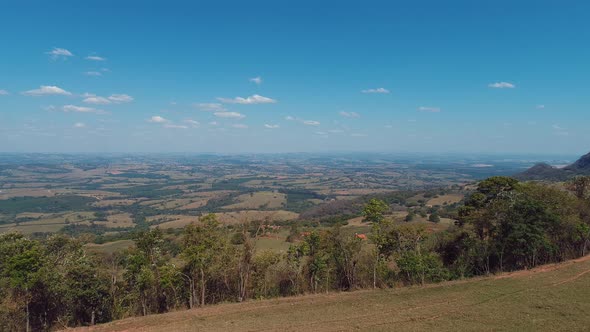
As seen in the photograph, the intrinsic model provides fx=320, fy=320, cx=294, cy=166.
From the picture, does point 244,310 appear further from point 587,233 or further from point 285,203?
point 285,203

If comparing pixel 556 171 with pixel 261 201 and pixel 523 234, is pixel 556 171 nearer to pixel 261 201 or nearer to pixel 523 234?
pixel 261 201

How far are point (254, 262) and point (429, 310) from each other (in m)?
13.6

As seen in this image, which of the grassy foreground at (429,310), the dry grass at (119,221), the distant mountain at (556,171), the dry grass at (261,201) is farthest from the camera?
the dry grass at (261,201)

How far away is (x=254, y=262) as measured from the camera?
2592 cm

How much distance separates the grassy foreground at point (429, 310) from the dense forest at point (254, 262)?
10.9 ft

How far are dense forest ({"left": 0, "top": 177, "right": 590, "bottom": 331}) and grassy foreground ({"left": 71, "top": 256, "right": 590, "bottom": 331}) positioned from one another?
3.34m

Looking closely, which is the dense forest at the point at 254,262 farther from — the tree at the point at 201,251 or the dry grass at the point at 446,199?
the dry grass at the point at 446,199

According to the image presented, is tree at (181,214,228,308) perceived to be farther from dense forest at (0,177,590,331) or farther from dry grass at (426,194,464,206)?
dry grass at (426,194,464,206)

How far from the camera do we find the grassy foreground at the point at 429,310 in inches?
603

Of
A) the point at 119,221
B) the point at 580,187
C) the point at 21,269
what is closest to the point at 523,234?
the point at 580,187

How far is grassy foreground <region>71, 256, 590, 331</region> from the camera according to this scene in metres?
15.3

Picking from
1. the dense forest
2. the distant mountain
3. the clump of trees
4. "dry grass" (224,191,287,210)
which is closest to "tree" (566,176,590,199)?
the clump of trees

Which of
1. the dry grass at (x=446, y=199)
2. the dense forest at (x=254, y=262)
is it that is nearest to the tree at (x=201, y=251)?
the dense forest at (x=254, y=262)

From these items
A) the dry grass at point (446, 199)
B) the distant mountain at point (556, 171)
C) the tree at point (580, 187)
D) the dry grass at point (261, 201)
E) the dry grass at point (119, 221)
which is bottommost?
the dry grass at point (119, 221)
